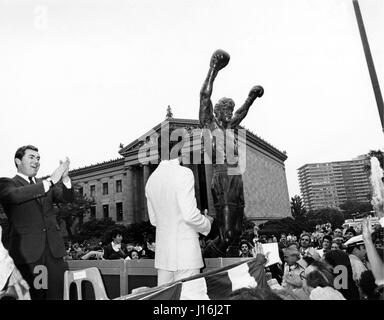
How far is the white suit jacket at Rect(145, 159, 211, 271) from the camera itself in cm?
264

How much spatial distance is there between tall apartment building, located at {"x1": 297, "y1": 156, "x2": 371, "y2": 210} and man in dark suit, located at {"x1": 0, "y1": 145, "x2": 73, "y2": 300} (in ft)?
18.5

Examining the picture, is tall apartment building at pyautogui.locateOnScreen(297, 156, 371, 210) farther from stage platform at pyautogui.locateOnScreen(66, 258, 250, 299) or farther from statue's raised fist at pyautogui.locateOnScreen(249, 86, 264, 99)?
stage platform at pyautogui.locateOnScreen(66, 258, 250, 299)

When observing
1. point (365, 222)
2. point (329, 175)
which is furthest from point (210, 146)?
point (329, 175)

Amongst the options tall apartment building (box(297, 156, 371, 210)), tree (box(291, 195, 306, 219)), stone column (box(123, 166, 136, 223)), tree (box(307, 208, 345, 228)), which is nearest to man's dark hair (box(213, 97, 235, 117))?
tall apartment building (box(297, 156, 371, 210))

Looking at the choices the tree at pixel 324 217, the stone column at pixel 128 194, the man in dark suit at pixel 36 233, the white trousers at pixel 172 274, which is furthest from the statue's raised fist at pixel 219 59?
the stone column at pixel 128 194

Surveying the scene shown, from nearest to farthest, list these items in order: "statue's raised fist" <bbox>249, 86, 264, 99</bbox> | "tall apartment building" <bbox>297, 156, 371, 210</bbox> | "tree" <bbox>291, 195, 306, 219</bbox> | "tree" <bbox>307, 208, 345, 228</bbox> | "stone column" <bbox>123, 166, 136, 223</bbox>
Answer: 1. "statue's raised fist" <bbox>249, 86, 264, 99</bbox>
2. "tall apartment building" <bbox>297, 156, 371, 210</bbox>
3. "tree" <bbox>307, 208, 345, 228</bbox>
4. "tree" <bbox>291, 195, 306, 219</bbox>
5. "stone column" <bbox>123, 166, 136, 223</bbox>

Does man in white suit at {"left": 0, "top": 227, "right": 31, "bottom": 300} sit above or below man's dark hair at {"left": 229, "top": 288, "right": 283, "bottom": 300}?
above

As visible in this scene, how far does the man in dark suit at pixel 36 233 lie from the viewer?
3082mm

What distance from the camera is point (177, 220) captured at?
2.74 metres

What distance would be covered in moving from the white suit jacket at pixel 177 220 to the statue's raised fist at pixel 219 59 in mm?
1212

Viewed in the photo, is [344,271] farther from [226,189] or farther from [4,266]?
[4,266]

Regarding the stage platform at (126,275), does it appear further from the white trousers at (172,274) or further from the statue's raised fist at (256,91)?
the statue's raised fist at (256,91)

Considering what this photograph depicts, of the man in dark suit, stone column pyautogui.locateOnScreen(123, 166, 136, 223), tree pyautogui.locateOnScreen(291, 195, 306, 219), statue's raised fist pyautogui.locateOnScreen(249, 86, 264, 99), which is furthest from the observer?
stone column pyautogui.locateOnScreen(123, 166, 136, 223)
